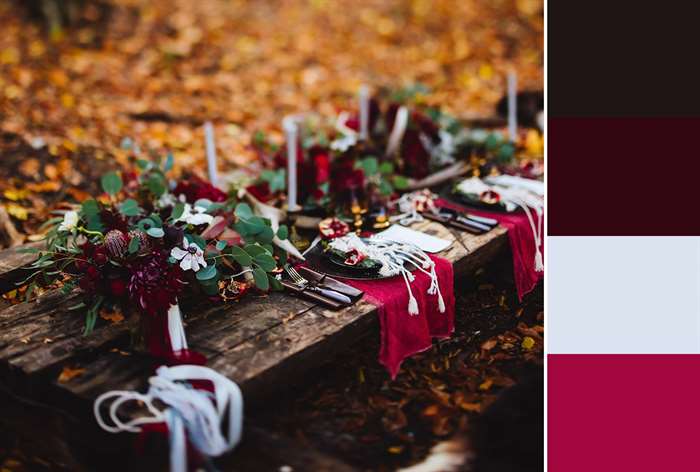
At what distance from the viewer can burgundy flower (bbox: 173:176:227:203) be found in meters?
3.60

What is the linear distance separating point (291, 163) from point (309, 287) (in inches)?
33.4

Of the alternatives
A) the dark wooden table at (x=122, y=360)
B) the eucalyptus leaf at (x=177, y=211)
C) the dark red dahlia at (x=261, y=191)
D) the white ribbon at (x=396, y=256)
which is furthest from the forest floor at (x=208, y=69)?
the white ribbon at (x=396, y=256)

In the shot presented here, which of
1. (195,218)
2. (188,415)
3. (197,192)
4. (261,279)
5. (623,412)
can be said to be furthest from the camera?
(197,192)

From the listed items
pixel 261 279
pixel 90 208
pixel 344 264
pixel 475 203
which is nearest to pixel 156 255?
pixel 261 279

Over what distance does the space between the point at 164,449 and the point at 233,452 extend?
22 centimetres

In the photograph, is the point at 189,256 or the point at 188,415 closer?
the point at 188,415

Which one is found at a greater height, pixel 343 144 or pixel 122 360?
pixel 343 144

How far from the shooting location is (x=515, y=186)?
13.3 ft

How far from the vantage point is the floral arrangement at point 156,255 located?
9.01 ft

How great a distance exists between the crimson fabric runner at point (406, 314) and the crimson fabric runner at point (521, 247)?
0.55m

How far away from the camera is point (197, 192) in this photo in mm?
3609

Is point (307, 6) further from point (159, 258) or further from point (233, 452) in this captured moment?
point (233, 452)

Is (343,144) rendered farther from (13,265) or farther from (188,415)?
(188,415)

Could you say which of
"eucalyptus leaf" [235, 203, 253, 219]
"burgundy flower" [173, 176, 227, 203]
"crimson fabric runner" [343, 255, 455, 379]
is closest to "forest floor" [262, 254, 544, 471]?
"crimson fabric runner" [343, 255, 455, 379]
